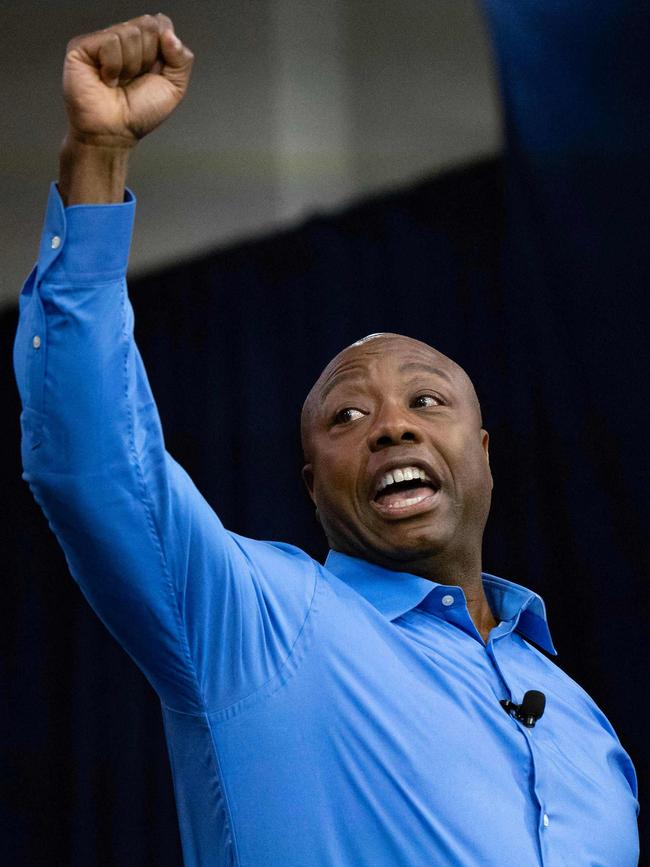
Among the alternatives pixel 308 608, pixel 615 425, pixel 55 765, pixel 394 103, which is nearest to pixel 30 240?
pixel 394 103

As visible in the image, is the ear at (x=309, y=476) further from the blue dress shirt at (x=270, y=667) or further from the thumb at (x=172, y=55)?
the thumb at (x=172, y=55)

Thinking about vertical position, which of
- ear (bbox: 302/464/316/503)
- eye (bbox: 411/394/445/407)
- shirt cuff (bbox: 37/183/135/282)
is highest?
shirt cuff (bbox: 37/183/135/282)

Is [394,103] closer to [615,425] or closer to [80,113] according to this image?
[615,425]

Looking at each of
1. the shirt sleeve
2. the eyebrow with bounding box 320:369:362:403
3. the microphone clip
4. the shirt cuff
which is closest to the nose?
the eyebrow with bounding box 320:369:362:403

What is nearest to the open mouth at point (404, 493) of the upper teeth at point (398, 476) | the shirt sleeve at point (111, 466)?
the upper teeth at point (398, 476)

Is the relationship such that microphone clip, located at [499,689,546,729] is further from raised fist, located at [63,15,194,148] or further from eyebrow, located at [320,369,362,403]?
raised fist, located at [63,15,194,148]

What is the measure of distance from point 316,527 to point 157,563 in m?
2.22

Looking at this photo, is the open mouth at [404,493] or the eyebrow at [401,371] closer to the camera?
the open mouth at [404,493]

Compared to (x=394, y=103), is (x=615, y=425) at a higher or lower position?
lower

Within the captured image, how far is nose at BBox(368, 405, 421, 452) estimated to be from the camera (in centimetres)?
174

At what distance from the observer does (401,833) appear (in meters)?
1.32

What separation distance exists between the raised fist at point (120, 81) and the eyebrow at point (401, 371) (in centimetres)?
79

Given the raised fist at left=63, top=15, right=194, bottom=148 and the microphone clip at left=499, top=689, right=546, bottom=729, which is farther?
the microphone clip at left=499, top=689, right=546, bottom=729

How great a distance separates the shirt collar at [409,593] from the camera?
5.37 feet
